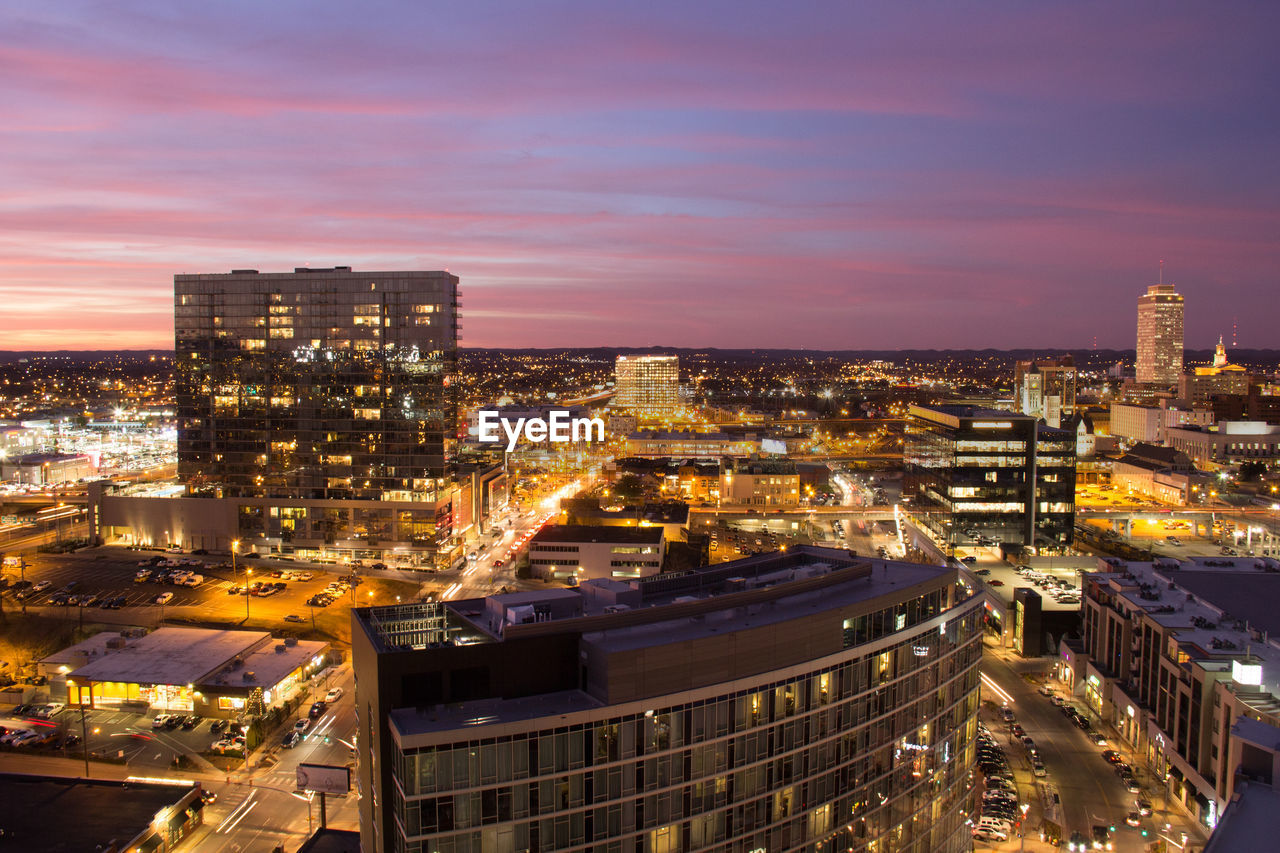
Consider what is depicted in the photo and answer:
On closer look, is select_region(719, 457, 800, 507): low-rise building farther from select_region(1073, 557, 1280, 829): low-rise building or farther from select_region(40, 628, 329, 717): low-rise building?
select_region(40, 628, 329, 717): low-rise building

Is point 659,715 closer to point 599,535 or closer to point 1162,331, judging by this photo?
point 599,535

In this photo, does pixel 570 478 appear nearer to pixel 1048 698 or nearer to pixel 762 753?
pixel 1048 698

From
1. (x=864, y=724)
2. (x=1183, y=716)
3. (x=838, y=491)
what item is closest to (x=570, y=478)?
(x=838, y=491)

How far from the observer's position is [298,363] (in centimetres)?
4450

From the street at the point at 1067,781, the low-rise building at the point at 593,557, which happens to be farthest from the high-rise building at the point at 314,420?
the street at the point at 1067,781

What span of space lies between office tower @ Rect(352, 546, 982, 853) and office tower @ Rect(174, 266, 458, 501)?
3003 centimetres

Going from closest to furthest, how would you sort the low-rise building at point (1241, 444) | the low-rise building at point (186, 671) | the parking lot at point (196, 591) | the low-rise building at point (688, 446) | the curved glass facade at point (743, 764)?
1. the curved glass facade at point (743, 764)
2. the low-rise building at point (186, 671)
3. the parking lot at point (196, 591)
4. the low-rise building at point (1241, 444)
5. the low-rise building at point (688, 446)

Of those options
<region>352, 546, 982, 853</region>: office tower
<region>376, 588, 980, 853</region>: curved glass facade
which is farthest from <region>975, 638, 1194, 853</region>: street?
<region>352, 546, 982, 853</region>: office tower

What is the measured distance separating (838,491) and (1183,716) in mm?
45548

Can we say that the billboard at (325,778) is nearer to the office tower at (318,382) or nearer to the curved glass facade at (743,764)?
the curved glass facade at (743,764)

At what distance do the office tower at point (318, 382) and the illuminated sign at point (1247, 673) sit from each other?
34.1 metres

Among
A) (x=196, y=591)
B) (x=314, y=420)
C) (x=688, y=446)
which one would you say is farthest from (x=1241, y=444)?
(x=196, y=591)

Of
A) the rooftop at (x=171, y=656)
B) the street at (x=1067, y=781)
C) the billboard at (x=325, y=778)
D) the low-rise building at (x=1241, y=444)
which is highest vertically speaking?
the low-rise building at (x=1241, y=444)

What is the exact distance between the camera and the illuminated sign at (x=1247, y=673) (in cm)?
2114
